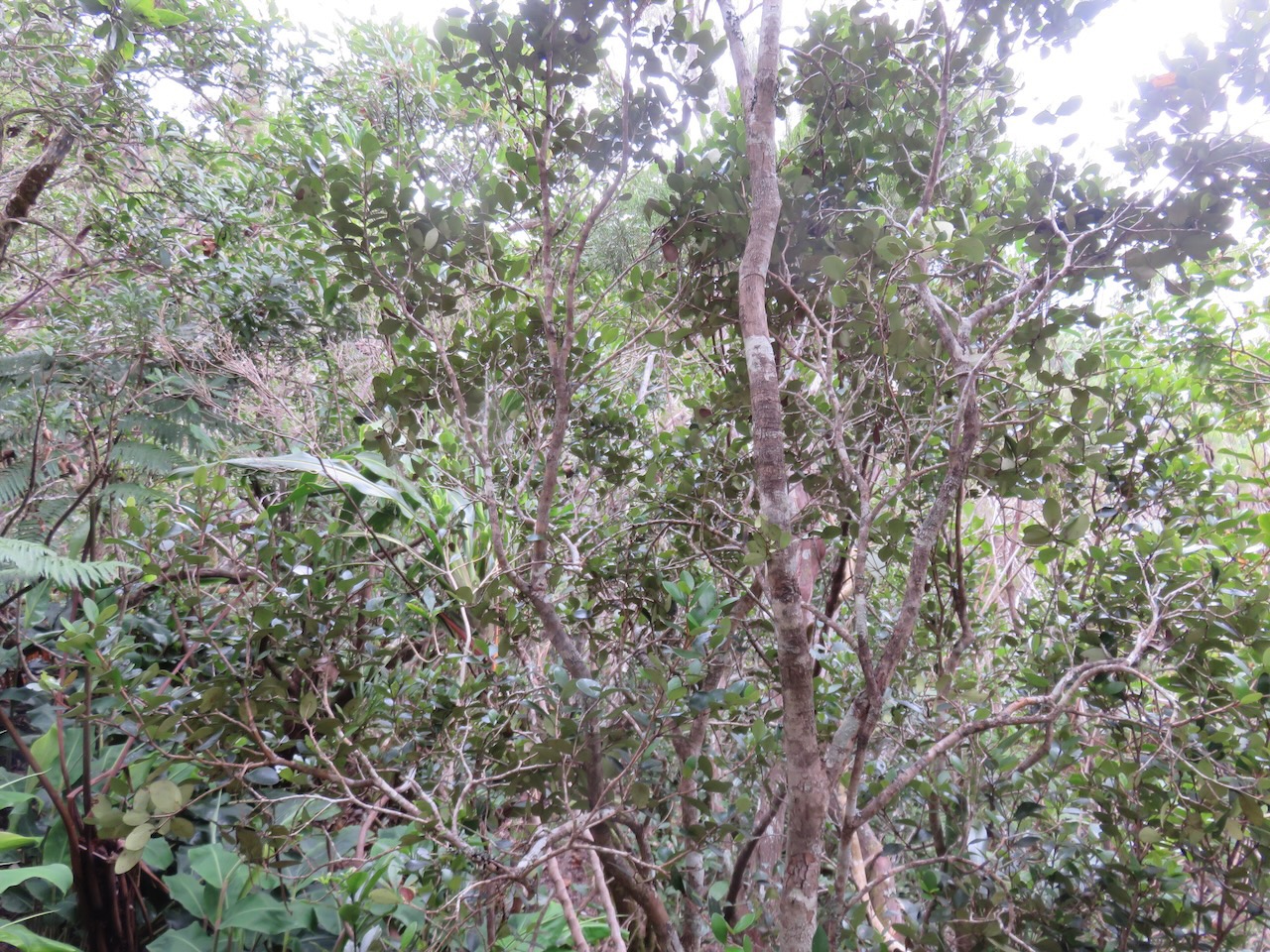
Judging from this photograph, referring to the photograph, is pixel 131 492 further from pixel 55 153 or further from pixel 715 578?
pixel 715 578

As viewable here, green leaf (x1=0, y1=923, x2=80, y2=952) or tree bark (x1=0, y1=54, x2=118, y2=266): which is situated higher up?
tree bark (x1=0, y1=54, x2=118, y2=266)

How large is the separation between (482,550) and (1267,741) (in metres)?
1.91

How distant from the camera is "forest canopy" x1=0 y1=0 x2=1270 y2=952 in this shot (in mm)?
1233

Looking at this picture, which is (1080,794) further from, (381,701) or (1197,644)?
(381,701)

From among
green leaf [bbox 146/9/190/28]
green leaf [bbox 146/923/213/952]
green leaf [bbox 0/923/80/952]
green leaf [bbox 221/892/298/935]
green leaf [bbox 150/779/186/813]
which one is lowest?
green leaf [bbox 146/923/213/952]

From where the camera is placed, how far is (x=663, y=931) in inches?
56.5

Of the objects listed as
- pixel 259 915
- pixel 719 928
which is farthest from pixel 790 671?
pixel 259 915

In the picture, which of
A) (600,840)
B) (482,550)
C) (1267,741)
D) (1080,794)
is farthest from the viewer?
(482,550)

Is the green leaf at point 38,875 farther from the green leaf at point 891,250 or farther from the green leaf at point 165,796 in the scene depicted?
the green leaf at point 891,250

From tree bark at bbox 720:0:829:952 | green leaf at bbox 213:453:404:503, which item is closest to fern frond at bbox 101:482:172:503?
green leaf at bbox 213:453:404:503

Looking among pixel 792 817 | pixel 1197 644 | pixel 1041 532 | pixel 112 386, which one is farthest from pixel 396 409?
pixel 1197 644

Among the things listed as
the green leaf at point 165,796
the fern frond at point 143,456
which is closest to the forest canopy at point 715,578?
A: the green leaf at point 165,796

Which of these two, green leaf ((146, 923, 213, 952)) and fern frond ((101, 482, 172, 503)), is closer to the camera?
green leaf ((146, 923, 213, 952))

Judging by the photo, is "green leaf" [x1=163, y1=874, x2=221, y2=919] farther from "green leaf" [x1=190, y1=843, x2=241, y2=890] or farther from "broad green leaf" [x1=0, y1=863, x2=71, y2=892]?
"broad green leaf" [x1=0, y1=863, x2=71, y2=892]
